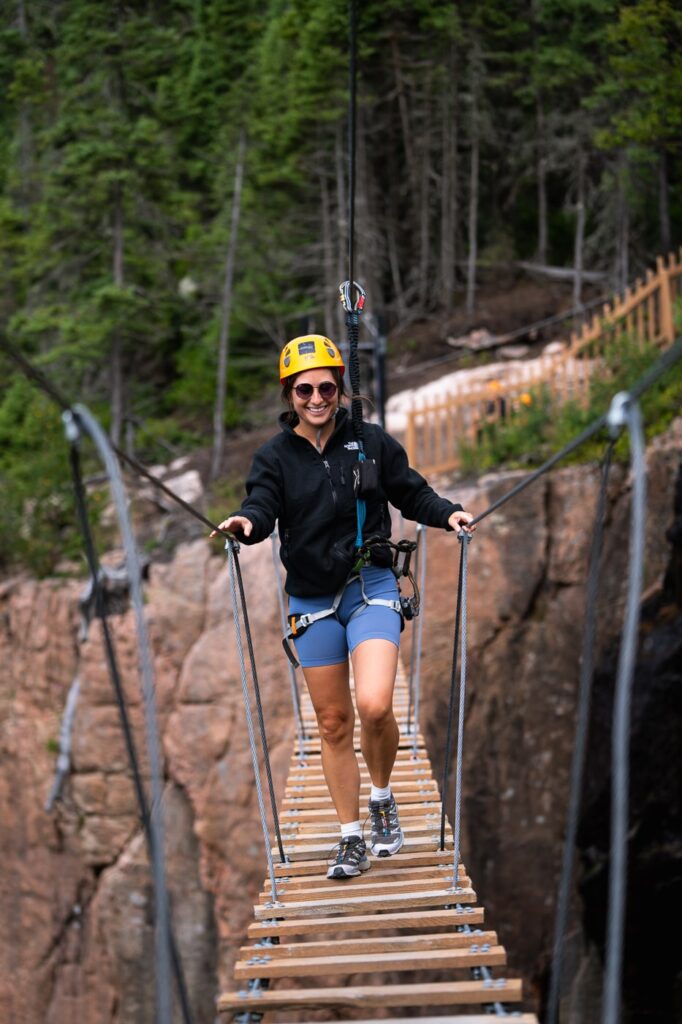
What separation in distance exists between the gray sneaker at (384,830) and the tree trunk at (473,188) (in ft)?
44.6

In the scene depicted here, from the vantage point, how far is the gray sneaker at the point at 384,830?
339cm

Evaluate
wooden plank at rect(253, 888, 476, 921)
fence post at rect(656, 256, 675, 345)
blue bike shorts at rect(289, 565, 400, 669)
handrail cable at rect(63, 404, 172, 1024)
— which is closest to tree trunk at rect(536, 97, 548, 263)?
fence post at rect(656, 256, 675, 345)

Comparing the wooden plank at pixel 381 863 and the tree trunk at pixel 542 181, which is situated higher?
the tree trunk at pixel 542 181

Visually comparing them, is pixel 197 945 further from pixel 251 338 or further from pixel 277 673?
pixel 251 338

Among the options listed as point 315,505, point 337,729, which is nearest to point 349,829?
point 337,729

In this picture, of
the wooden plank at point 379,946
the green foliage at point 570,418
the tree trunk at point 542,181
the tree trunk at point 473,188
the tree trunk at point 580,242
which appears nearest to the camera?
the wooden plank at point 379,946

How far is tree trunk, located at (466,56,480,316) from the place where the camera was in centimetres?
1631

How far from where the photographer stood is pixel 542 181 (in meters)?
17.5

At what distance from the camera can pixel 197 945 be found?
10.1m

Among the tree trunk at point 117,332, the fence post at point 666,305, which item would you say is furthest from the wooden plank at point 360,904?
the tree trunk at point 117,332

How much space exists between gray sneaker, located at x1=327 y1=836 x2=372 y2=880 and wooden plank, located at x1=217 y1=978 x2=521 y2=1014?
0.71 m

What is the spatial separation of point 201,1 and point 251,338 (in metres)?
6.52

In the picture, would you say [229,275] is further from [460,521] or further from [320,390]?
[460,521]

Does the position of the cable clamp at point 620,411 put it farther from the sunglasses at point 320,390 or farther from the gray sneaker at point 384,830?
the gray sneaker at point 384,830
